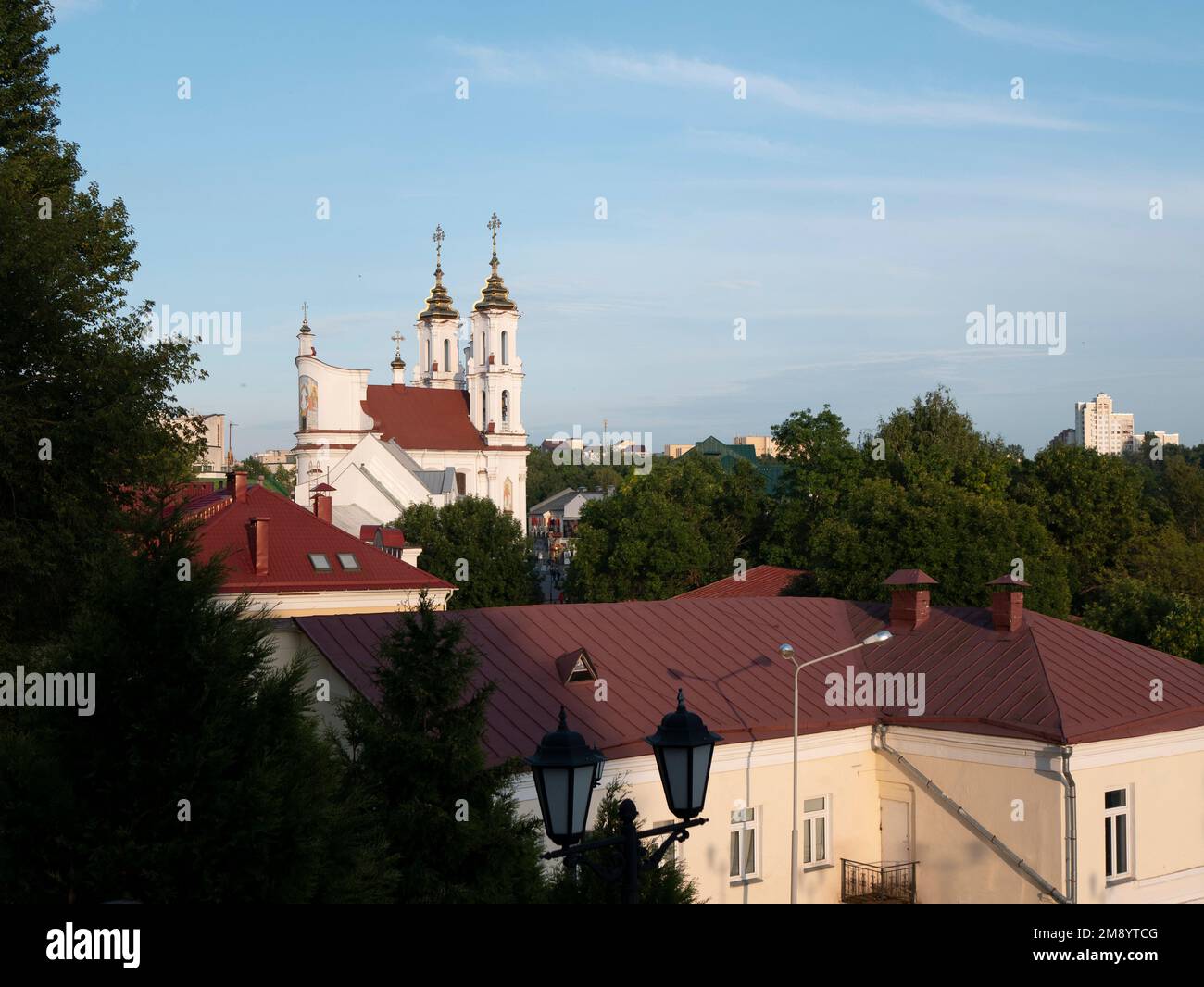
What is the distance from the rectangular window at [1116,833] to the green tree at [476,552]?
3684cm

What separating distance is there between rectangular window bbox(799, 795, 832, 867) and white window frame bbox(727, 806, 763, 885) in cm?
109

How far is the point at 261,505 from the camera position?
37.6 metres

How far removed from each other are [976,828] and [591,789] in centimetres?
1493

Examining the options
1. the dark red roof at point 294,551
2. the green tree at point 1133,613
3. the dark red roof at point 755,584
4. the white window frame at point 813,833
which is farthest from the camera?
the dark red roof at point 755,584

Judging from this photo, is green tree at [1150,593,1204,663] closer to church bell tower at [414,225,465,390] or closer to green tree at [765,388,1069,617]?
green tree at [765,388,1069,617]

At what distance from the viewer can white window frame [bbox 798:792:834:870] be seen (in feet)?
70.6

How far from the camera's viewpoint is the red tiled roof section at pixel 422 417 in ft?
308

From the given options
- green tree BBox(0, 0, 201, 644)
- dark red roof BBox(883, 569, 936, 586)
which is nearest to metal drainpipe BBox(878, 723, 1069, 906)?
dark red roof BBox(883, 569, 936, 586)

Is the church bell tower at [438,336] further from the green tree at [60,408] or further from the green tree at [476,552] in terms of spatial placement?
the green tree at [60,408]

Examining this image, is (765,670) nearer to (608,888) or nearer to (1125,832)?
(1125,832)

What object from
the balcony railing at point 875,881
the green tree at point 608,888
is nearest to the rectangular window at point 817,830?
the balcony railing at point 875,881

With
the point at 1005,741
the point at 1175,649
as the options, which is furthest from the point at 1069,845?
the point at 1175,649
